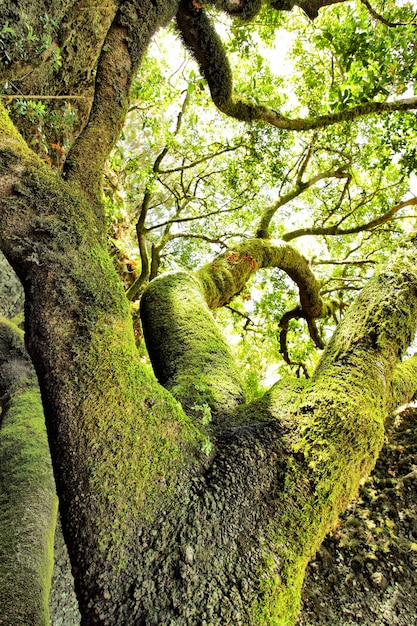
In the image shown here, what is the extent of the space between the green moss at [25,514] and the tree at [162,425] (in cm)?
3

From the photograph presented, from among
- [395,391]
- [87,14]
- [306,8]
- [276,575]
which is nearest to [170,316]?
[395,391]

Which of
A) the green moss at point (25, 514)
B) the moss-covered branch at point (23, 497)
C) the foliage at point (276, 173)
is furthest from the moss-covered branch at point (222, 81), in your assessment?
the green moss at point (25, 514)

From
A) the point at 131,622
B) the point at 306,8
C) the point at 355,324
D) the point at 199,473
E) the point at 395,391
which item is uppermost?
the point at 306,8

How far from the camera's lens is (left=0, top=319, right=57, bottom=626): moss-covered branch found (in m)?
A: 2.22

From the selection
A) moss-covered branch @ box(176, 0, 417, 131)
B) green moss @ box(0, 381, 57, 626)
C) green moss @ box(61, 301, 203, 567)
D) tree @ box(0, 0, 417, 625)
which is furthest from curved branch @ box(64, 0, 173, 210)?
green moss @ box(0, 381, 57, 626)

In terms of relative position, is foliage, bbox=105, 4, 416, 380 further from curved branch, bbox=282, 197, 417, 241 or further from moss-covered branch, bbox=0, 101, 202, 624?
moss-covered branch, bbox=0, 101, 202, 624

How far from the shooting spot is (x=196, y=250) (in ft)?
39.4

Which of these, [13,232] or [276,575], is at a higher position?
[13,232]

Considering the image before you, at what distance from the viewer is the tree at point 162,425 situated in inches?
50.1

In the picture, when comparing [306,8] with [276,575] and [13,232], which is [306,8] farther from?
[276,575]

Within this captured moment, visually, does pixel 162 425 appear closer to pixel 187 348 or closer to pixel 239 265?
pixel 187 348

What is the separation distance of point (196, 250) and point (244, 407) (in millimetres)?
10315

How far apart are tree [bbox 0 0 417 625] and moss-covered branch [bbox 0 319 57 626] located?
3 cm

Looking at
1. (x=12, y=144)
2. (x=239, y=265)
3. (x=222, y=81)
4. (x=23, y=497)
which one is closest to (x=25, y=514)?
(x=23, y=497)
